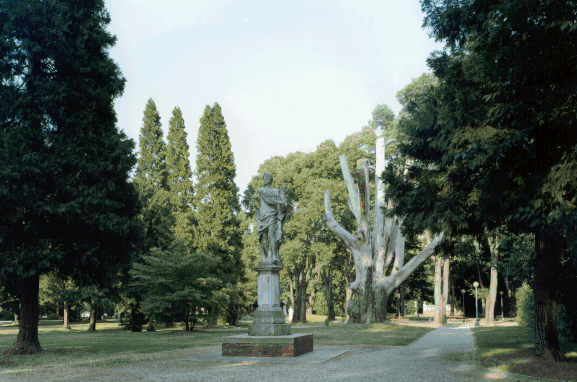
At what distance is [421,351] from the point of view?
39.4ft

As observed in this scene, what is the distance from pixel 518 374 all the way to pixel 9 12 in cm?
1399

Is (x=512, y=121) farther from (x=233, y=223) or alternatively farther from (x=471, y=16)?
(x=233, y=223)

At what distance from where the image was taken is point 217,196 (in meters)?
31.7

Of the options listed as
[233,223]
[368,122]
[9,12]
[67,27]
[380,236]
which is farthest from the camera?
[368,122]

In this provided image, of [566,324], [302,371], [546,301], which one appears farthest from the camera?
[566,324]

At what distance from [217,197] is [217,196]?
0.14 meters

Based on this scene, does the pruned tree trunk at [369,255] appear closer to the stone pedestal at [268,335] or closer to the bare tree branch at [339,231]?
the bare tree branch at [339,231]

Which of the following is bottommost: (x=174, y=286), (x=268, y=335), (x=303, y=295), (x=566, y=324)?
(x=303, y=295)

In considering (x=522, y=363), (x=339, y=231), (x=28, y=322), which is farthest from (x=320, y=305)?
(x=522, y=363)

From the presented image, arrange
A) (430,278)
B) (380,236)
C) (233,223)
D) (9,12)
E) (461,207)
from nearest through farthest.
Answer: (461,207)
(9,12)
(380,236)
(233,223)
(430,278)

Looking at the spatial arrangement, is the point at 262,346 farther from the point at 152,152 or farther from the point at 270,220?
the point at 152,152

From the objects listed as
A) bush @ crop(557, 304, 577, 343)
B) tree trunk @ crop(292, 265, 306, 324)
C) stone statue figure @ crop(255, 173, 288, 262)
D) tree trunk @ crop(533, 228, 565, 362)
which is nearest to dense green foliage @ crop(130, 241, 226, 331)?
stone statue figure @ crop(255, 173, 288, 262)

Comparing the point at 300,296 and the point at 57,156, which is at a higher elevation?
the point at 57,156

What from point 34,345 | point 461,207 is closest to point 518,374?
point 461,207
